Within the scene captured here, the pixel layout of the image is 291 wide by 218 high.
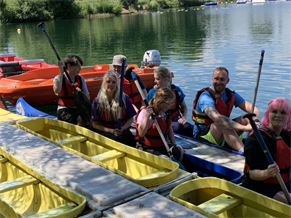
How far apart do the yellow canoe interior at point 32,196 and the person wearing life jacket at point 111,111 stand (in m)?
1.24

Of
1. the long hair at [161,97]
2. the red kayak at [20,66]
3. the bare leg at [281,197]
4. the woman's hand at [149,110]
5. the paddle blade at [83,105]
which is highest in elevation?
the red kayak at [20,66]

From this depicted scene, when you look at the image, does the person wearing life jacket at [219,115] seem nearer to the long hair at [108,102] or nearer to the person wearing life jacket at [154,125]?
the person wearing life jacket at [154,125]

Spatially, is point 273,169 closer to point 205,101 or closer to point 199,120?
point 205,101

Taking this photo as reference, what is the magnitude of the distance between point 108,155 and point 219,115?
1523mm

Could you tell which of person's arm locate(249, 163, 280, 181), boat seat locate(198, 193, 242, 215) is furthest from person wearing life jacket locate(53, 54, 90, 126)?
person's arm locate(249, 163, 280, 181)

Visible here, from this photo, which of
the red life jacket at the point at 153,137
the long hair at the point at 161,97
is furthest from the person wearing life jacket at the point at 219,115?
the long hair at the point at 161,97

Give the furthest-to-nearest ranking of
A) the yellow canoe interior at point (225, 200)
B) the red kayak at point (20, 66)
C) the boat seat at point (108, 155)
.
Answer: the red kayak at point (20, 66)
the boat seat at point (108, 155)
the yellow canoe interior at point (225, 200)

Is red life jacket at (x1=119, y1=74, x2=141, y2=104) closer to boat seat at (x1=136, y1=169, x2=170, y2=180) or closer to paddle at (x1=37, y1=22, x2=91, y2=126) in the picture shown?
paddle at (x1=37, y1=22, x2=91, y2=126)

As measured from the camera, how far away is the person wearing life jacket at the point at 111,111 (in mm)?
4574

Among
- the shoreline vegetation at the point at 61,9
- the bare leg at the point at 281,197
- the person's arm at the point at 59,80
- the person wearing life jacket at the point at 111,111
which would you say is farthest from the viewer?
the shoreline vegetation at the point at 61,9

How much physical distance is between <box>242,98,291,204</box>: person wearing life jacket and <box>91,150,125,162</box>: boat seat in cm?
155

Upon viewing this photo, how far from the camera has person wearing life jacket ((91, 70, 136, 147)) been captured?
4.57 metres

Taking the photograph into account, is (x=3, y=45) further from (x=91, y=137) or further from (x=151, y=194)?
(x=151, y=194)

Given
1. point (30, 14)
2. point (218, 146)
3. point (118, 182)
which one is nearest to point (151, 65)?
point (218, 146)
